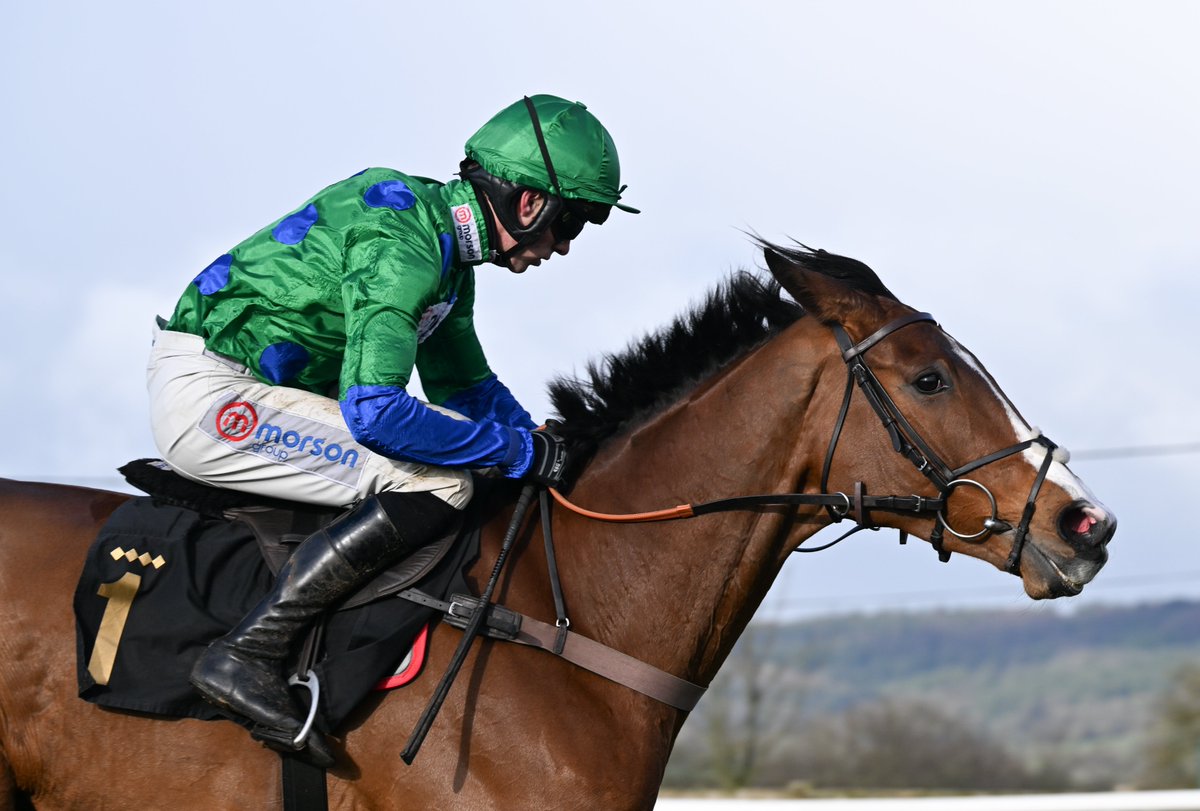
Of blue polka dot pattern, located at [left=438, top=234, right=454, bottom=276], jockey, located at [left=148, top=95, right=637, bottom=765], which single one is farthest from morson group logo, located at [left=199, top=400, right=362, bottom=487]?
blue polka dot pattern, located at [left=438, top=234, right=454, bottom=276]

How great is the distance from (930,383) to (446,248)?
150 cm

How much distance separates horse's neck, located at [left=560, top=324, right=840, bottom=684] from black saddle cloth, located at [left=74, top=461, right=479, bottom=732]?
42cm

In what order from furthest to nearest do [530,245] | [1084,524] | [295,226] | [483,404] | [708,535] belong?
1. [483,404]
2. [530,245]
3. [295,226]
4. [708,535]
5. [1084,524]

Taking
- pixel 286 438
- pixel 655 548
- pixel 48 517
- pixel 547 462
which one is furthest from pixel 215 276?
pixel 655 548

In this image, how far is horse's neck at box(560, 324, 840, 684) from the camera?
3799 millimetres

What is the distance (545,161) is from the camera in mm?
4016

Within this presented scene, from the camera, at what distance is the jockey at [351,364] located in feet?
11.7

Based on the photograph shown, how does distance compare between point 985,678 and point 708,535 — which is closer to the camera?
point 708,535

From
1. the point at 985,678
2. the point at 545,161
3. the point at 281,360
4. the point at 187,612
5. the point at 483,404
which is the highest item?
the point at 545,161

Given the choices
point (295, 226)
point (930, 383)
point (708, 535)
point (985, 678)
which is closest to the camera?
point (930, 383)

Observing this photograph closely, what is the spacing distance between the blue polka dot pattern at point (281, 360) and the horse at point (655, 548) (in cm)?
66

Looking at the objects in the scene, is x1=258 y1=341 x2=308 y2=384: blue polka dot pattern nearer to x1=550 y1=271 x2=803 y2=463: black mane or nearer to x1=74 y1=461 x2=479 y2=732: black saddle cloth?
x1=74 y1=461 x2=479 y2=732: black saddle cloth

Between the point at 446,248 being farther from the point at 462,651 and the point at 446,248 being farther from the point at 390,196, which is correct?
the point at 462,651

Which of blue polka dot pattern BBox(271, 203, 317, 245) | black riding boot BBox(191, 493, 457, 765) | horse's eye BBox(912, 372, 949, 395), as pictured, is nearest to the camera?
black riding boot BBox(191, 493, 457, 765)
